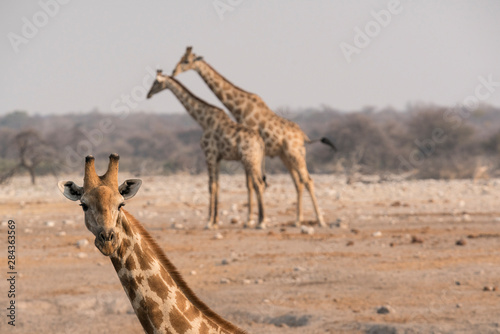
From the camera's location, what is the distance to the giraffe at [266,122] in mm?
14523

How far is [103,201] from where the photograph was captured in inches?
151

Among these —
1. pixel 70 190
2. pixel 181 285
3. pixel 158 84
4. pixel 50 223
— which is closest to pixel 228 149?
pixel 158 84

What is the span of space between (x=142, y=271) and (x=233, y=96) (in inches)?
438

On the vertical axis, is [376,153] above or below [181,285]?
above

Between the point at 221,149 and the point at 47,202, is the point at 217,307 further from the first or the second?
the point at 47,202

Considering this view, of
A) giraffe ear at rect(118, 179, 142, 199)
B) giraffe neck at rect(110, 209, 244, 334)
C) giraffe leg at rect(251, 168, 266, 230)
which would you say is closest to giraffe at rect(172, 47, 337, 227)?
giraffe leg at rect(251, 168, 266, 230)

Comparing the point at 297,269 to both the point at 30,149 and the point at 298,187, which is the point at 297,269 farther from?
the point at 30,149

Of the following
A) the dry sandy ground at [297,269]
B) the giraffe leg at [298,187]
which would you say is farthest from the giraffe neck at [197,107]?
the dry sandy ground at [297,269]

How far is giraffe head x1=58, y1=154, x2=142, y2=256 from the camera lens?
3.82 m

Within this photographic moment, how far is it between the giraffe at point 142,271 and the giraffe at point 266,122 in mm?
10203

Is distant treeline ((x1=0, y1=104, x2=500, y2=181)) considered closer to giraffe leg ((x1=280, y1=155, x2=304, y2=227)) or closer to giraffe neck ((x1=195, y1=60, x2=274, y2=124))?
giraffe leg ((x1=280, y1=155, x2=304, y2=227))

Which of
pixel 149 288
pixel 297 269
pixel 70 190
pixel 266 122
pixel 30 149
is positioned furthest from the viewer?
pixel 30 149

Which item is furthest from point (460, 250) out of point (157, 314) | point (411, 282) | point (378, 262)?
point (157, 314)

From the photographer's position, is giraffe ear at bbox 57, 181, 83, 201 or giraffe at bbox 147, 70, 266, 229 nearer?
giraffe ear at bbox 57, 181, 83, 201
